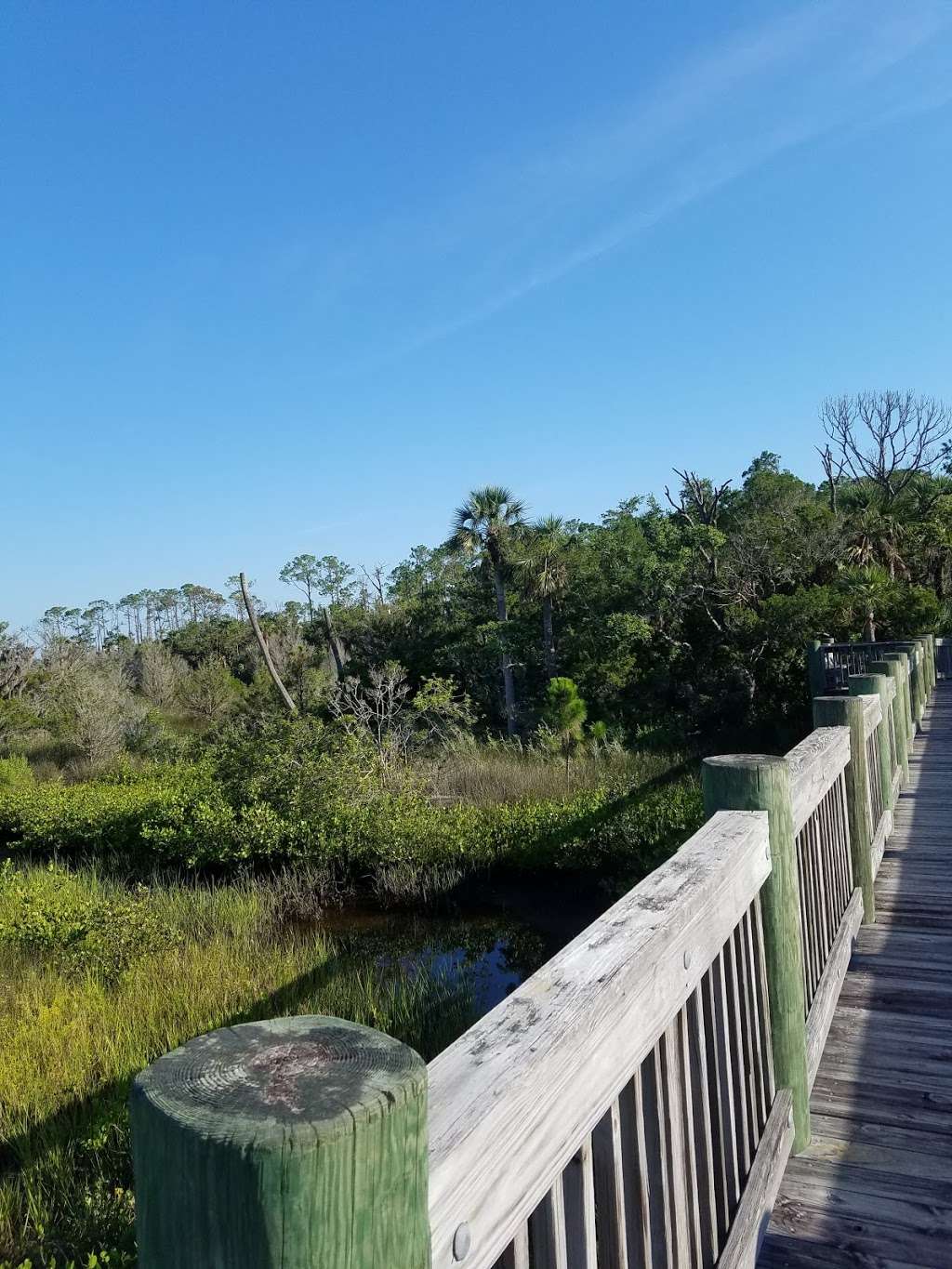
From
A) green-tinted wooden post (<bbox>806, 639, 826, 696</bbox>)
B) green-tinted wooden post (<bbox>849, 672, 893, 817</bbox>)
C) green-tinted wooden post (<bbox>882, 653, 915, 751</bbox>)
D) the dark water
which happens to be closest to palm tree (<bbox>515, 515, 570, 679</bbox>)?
green-tinted wooden post (<bbox>806, 639, 826, 696</bbox>)

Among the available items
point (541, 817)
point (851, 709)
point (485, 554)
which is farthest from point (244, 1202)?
point (485, 554)

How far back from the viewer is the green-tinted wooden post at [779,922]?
8.20 feet

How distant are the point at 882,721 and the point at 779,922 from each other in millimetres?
3738

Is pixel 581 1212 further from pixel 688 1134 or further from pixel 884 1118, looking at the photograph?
pixel 884 1118

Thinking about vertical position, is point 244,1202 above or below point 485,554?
below

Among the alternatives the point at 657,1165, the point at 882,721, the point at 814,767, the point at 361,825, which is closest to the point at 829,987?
the point at 814,767

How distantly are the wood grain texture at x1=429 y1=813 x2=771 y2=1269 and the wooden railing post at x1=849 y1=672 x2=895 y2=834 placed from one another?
168 inches

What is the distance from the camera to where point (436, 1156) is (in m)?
0.90

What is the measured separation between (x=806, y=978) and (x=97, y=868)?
13447 millimetres

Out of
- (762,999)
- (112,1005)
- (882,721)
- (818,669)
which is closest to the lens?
(762,999)

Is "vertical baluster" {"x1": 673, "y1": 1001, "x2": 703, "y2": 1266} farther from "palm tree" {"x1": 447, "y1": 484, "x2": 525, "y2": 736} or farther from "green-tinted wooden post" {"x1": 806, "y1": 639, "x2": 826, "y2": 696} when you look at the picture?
"palm tree" {"x1": 447, "y1": 484, "x2": 525, "y2": 736}

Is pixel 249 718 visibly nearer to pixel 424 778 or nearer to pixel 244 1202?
pixel 424 778

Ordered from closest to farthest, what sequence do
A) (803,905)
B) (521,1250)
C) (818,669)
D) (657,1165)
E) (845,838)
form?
(521,1250) → (657,1165) → (803,905) → (845,838) → (818,669)

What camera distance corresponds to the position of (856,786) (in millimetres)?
4277
